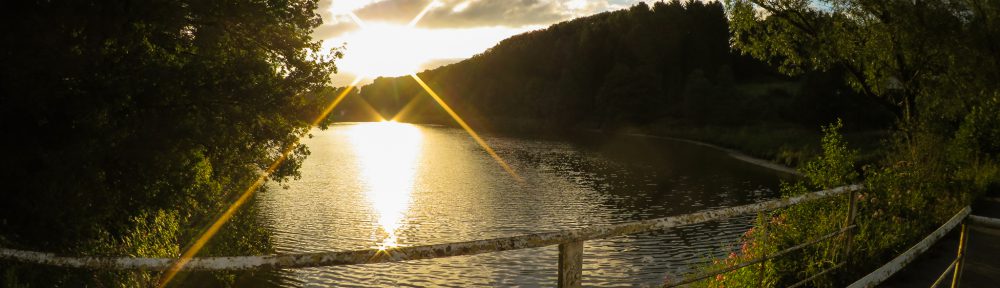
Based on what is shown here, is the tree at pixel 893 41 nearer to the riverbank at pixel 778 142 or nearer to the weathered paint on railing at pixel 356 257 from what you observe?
the riverbank at pixel 778 142

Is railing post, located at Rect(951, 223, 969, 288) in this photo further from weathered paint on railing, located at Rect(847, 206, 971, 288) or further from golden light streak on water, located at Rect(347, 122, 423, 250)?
golden light streak on water, located at Rect(347, 122, 423, 250)

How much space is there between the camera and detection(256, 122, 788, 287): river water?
2203 centimetres

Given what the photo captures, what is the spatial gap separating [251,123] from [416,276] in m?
8.72

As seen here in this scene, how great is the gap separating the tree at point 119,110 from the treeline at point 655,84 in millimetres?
64901

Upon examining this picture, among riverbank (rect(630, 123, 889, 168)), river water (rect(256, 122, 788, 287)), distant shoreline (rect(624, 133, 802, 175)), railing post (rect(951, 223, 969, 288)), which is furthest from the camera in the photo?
riverbank (rect(630, 123, 889, 168))

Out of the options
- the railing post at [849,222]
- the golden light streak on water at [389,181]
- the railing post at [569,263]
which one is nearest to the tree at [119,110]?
the golden light streak on water at [389,181]

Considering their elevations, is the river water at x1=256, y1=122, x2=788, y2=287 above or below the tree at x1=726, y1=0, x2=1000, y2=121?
below

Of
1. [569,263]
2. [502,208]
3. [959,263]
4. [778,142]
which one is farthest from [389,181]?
[569,263]

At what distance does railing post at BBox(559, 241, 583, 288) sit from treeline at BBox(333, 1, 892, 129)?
70.5 meters

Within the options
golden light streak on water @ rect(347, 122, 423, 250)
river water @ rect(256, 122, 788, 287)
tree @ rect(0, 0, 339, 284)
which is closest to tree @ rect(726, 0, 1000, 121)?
river water @ rect(256, 122, 788, 287)

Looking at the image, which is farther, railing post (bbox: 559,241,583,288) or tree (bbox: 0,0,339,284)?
tree (bbox: 0,0,339,284)

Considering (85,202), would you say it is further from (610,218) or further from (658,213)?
(658,213)

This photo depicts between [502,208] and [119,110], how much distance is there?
24.2 m

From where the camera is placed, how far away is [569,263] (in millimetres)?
Answer: 3611
